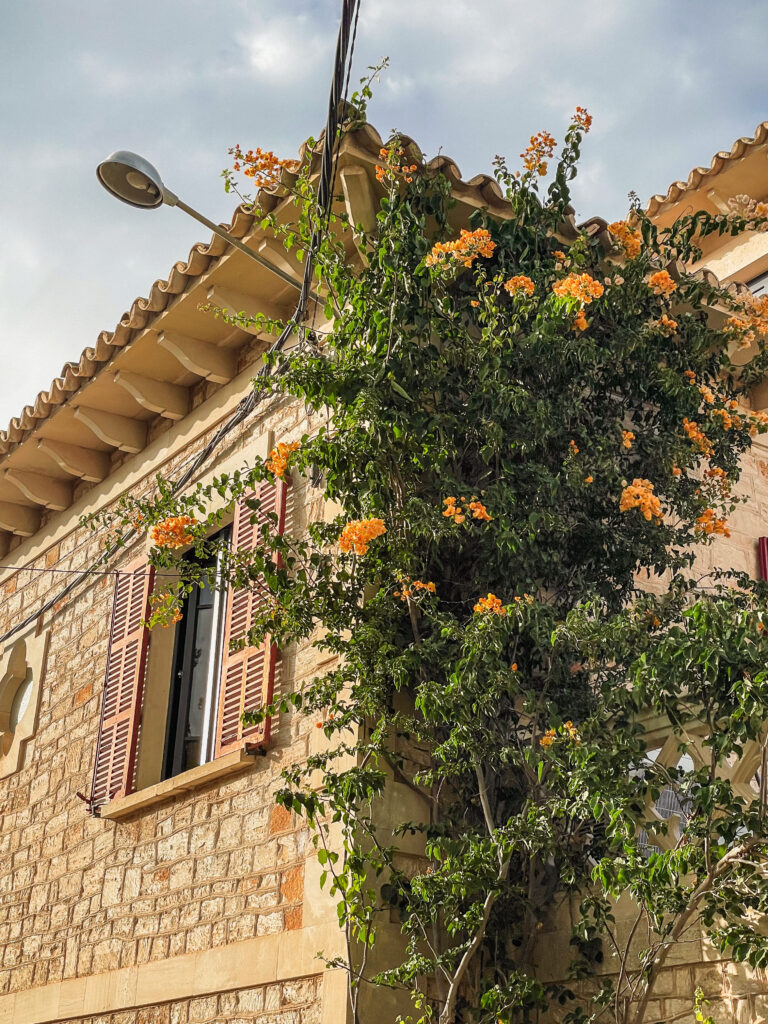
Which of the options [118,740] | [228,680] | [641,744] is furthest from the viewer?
[118,740]

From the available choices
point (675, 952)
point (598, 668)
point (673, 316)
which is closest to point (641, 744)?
point (598, 668)

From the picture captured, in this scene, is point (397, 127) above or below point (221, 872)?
above

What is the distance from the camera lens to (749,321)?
6.27 meters

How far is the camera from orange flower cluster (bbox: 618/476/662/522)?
5.45 meters

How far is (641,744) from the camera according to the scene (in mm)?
4695

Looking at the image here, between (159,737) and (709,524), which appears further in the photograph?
(159,737)

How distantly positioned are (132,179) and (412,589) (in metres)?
2.34

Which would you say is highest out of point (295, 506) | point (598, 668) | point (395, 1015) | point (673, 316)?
point (673, 316)

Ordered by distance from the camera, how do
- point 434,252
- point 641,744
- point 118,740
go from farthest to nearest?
point 118,740 < point 434,252 < point 641,744

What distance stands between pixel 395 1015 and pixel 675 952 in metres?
1.21

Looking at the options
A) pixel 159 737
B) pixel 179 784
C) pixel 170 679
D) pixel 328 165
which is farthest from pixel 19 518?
pixel 328 165

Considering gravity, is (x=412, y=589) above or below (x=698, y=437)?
below

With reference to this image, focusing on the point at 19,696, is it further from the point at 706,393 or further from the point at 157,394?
the point at 706,393

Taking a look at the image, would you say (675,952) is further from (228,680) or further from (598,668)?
(228,680)
